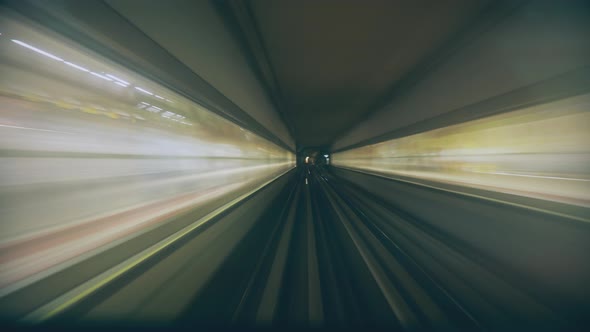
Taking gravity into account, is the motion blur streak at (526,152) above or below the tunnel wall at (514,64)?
below

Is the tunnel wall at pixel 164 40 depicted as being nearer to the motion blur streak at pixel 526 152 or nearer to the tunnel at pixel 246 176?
the tunnel at pixel 246 176

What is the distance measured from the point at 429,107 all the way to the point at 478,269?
2.67 metres

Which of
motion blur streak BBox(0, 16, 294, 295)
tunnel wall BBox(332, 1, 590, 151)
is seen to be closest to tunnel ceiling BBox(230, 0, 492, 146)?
tunnel wall BBox(332, 1, 590, 151)

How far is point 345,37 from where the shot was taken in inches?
84.8

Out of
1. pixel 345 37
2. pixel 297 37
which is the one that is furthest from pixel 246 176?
pixel 345 37

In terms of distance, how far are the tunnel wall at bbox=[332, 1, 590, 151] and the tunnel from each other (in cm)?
2

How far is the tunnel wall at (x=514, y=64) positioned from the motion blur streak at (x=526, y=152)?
0.18 metres

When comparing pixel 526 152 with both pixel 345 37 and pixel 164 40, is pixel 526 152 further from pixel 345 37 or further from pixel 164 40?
pixel 164 40

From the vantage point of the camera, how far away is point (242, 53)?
231cm

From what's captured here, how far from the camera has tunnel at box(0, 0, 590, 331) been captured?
739 millimetres

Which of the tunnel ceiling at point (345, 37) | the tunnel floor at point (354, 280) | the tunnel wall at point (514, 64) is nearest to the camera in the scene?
the tunnel floor at point (354, 280)

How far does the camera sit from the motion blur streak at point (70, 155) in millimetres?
677

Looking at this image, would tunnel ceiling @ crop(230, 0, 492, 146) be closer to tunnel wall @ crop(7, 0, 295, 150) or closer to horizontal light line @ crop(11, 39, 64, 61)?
tunnel wall @ crop(7, 0, 295, 150)

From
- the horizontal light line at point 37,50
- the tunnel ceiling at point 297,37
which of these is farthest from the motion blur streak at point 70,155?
the tunnel ceiling at point 297,37
